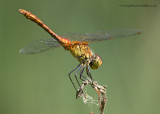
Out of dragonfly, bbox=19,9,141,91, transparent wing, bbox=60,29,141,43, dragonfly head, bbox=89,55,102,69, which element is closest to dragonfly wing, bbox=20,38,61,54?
dragonfly, bbox=19,9,141,91

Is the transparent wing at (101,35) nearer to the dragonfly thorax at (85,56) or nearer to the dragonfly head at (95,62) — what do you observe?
the dragonfly thorax at (85,56)

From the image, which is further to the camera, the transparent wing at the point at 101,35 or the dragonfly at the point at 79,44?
the dragonfly at the point at 79,44

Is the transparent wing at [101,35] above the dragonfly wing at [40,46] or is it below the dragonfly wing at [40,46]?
above

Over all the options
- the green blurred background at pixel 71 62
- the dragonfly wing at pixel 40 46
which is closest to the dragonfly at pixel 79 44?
the dragonfly wing at pixel 40 46

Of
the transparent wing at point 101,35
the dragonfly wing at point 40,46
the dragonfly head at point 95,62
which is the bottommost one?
the dragonfly head at point 95,62

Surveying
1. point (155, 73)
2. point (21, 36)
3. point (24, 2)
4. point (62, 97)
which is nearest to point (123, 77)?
point (155, 73)

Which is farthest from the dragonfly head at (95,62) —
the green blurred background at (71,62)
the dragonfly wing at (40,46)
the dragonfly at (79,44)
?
the dragonfly wing at (40,46)
